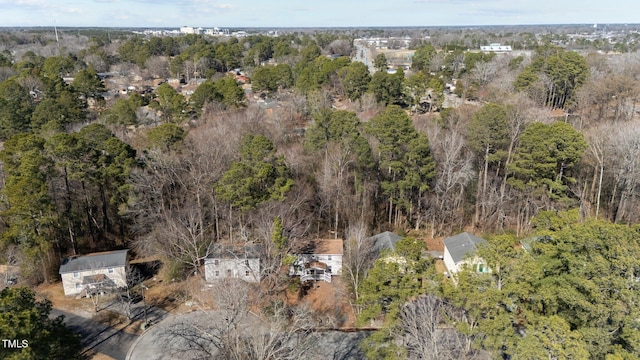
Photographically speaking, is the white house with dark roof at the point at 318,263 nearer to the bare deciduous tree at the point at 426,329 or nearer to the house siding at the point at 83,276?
the house siding at the point at 83,276

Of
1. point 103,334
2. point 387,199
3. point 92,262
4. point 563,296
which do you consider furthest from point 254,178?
point 563,296

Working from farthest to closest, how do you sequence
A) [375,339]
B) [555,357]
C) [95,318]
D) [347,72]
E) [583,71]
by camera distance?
[347,72] < [583,71] < [95,318] < [375,339] < [555,357]

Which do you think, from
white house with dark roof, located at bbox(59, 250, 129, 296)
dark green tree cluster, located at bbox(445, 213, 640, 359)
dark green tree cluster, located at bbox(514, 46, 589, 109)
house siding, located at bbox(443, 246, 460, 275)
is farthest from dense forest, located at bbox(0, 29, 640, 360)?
house siding, located at bbox(443, 246, 460, 275)

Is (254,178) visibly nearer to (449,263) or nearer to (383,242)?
(383,242)

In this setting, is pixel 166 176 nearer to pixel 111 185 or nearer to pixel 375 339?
pixel 111 185

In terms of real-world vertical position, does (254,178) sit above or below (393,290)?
above

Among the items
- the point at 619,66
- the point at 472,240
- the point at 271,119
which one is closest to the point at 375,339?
the point at 472,240
